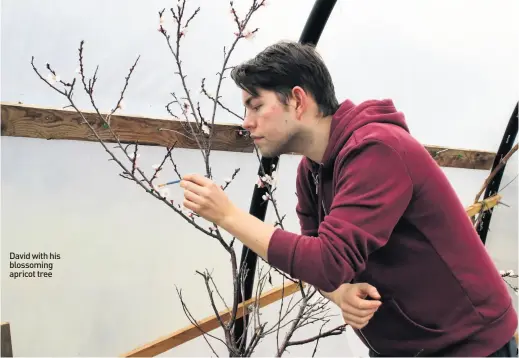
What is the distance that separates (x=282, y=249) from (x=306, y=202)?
39cm

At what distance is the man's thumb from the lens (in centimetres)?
93

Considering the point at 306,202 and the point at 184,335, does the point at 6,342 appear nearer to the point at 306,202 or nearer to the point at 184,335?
the point at 184,335

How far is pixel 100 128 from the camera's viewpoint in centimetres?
183

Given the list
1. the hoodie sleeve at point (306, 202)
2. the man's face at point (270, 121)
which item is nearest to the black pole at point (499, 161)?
the hoodie sleeve at point (306, 202)

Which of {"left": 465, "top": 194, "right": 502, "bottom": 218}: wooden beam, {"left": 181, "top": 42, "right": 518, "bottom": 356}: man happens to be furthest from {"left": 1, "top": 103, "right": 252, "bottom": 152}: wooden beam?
{"left": 465, "top": 194, "right": 502, "bottom": 218}: wooden beam

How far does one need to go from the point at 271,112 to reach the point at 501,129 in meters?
2.57

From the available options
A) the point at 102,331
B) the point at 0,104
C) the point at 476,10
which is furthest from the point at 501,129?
the point at 0,104

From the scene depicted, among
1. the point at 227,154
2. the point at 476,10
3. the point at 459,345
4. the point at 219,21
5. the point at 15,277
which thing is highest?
the point at 476,10

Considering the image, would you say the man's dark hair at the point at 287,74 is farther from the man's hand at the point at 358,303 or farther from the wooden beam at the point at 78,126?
the wooden beam at the point at 78,126

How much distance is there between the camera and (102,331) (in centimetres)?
206

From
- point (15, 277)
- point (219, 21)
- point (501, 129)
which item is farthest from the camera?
point (501, 129)

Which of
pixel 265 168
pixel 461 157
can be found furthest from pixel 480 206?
pixel 265 168

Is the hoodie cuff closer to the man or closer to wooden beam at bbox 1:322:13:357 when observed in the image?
the man

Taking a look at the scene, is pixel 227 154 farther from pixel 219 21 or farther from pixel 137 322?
pixel 137 322
